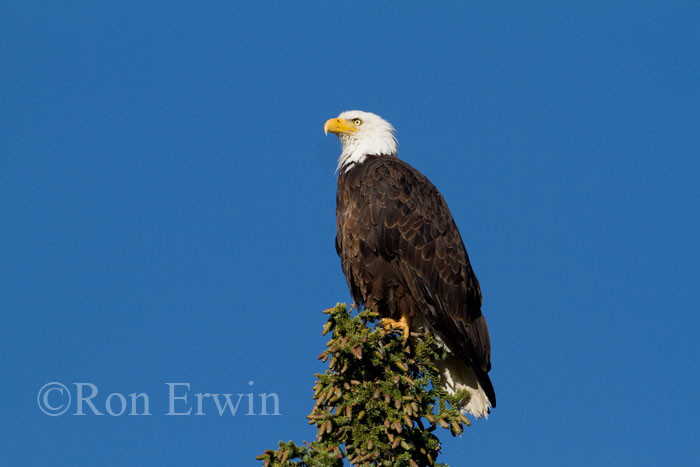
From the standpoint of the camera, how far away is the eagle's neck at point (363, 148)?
688 centimetres

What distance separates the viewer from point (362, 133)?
7.19 meters

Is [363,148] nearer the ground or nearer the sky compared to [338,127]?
nearer the ground

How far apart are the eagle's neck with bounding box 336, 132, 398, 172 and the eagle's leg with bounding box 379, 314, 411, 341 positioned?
4.80 ft

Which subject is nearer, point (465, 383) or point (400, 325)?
point (400, 325)

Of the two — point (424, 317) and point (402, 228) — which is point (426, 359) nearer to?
point (424, 317)

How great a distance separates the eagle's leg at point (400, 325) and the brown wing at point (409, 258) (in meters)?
0.11

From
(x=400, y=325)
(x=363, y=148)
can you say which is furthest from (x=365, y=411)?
(x=363, y=148)

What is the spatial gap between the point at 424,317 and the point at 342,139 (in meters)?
2.05

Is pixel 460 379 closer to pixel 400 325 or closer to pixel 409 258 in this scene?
pixel 400 325

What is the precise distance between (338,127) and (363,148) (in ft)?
1.31

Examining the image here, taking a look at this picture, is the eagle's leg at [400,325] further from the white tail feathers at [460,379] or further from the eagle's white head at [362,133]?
the eagle's white head at [362,133]

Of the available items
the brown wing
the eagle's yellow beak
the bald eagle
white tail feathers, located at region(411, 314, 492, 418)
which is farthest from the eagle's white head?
white tail feathers, located at region(411, 314, 492, 418)

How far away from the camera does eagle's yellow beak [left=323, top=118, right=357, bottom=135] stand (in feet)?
23.7

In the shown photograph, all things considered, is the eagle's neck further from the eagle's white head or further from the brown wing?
the brown wing
